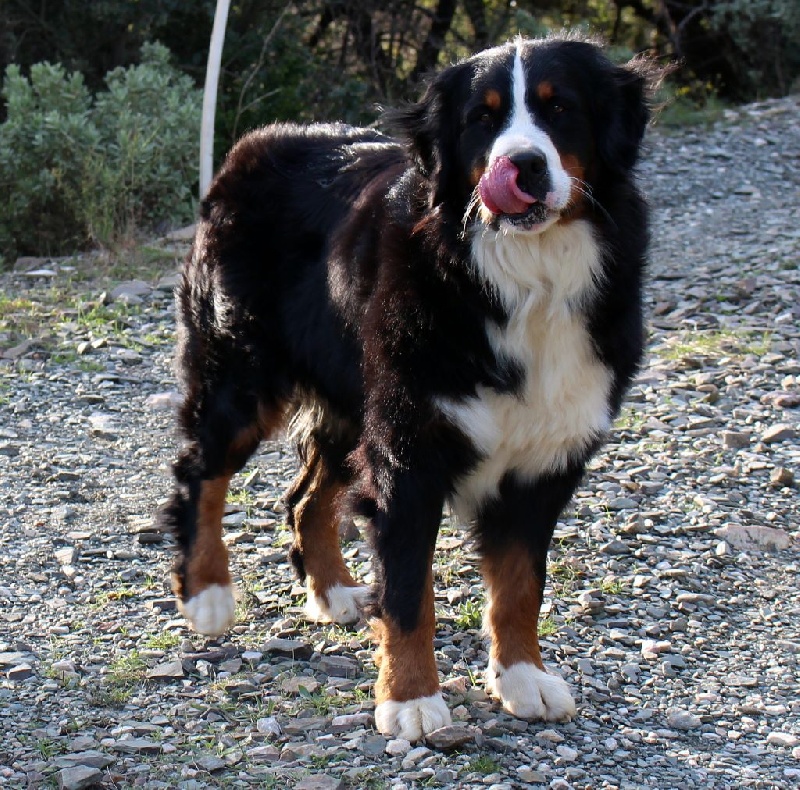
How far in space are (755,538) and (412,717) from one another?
184 centimetres

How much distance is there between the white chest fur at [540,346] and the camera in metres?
3.37

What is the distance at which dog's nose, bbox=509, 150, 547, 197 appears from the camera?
3.14 meters

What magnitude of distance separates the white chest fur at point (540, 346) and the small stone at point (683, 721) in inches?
33.0

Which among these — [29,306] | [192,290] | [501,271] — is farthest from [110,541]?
[29,306]

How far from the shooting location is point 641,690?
367 centimetres

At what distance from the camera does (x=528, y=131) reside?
3227 millimetres

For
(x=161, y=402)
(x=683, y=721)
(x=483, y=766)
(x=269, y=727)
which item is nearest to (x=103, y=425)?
(x=161, y=402)

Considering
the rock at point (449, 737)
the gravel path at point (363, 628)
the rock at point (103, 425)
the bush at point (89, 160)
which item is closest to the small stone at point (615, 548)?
the gravel path at point (363, 628)

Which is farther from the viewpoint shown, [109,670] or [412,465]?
[109,670]

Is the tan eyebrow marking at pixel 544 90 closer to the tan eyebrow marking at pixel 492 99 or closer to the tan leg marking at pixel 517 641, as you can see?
the tan eyebrow marking at pixel 492 99

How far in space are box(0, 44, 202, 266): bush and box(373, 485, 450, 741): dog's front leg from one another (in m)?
5.13

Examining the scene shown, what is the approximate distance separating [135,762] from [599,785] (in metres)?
1.19

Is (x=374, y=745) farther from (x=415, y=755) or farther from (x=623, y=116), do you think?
(x=623, y=116)

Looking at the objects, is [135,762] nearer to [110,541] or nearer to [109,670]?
[109,670]
